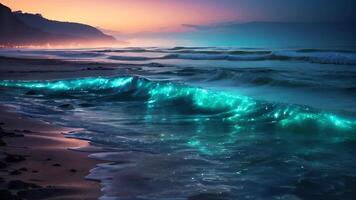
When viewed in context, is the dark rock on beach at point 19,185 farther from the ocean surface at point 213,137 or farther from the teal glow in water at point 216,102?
the teal glow in water at point 216,102

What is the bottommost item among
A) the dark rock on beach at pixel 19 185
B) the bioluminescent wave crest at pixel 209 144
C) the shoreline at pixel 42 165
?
the bioluminescent wave crest at pixel 209 144

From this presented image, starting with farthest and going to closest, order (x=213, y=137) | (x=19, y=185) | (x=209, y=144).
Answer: (x=213, y=137) < (x=209, y=144) < (x=19, y=185)

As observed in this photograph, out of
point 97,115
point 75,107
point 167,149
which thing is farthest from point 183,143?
point 75,107

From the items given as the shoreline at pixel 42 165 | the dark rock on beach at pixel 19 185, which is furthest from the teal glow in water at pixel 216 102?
the dark rock on beach at pixel 19 185

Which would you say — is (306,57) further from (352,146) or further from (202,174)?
(202,174)

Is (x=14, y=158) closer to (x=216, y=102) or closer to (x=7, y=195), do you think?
(x=7, y=195)

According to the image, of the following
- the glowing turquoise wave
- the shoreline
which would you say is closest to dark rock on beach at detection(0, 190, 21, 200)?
the shoreline

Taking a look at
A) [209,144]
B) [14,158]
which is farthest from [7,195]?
[209,144]
